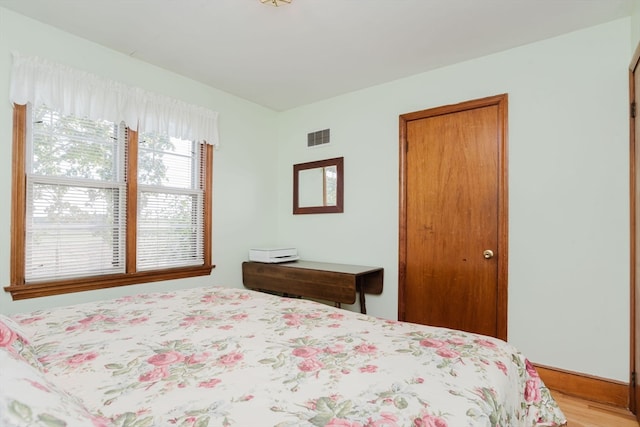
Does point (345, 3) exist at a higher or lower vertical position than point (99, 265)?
higher

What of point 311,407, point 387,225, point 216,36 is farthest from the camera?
point 387,225

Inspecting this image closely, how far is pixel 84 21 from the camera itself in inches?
83.1

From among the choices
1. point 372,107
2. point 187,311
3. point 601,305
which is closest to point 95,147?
point 187,311

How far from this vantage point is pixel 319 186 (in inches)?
135

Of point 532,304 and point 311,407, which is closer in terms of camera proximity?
point 311,407

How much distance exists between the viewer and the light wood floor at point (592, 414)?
1.84 metres

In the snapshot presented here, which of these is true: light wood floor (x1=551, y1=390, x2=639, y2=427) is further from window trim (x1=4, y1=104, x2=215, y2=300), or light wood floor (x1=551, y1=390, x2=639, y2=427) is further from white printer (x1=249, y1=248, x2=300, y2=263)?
window trim (x1=4, y1=104, x2=215, y2=300)

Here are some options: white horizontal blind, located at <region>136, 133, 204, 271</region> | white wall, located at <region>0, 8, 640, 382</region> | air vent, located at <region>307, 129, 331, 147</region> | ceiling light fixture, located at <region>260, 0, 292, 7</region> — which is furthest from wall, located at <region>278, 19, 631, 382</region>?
white horizontal blind, located at <region>136, 133, 204, 271</region>

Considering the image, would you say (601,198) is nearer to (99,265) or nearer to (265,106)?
(265,106)

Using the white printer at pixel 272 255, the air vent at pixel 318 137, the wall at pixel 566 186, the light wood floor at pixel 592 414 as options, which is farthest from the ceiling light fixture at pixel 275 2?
the light wood floor at pixel 592 414

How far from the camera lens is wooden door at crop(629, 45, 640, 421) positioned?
1.88 meters

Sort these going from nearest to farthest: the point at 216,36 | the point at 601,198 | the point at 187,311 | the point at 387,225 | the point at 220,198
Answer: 1. the point at 187,311
2. the point at 601,198
3. the point at 216,36
4. the point at 387,225
5. the point at 220,198

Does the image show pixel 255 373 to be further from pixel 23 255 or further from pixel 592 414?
pixel 592 414

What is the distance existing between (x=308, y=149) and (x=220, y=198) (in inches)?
41.2
